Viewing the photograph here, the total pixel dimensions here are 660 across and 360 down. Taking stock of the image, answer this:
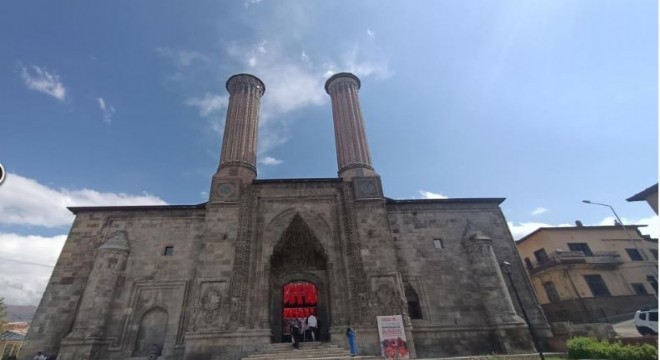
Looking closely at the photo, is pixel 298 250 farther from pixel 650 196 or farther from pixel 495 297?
pixel 650 196

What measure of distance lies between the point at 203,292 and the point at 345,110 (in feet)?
43.1

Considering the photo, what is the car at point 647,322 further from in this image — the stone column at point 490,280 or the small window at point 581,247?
the small window at point 581,247

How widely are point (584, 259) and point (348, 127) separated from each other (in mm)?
19223

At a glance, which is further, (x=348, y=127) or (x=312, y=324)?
(x=348, y=127)

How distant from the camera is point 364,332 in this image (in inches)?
508

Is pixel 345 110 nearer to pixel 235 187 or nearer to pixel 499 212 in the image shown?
pixel 235 187

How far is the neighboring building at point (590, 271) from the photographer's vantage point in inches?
834

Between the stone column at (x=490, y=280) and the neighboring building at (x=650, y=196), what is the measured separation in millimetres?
5949

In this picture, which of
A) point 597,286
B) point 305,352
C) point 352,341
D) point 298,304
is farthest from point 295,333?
point 597,286

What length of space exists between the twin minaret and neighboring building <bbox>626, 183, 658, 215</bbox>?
37.5 ft

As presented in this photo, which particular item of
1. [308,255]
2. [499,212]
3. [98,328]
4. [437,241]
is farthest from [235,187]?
[499,212]

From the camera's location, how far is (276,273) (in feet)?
51.1

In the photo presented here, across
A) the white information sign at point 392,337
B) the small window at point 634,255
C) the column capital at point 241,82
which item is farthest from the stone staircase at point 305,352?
the small window at point 634,255

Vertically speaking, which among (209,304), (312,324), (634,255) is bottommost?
(312,324)
